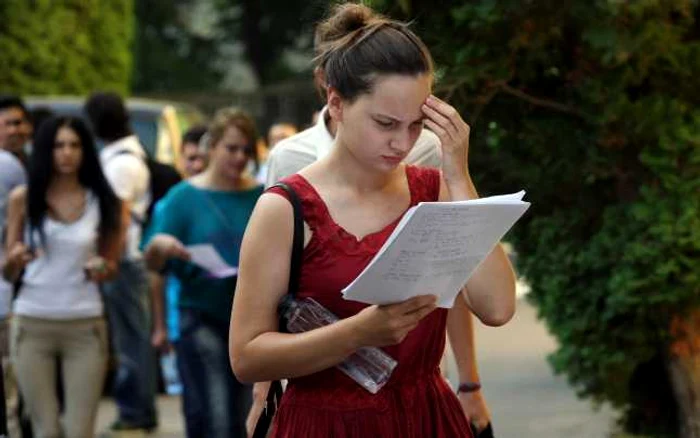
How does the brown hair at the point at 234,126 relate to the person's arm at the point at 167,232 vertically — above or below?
above

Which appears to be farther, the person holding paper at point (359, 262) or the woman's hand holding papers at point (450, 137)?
the woman's hand holding papers at point (450, 137)

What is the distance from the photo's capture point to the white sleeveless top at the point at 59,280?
8531 millimetres

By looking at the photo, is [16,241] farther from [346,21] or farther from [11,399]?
[346,21]

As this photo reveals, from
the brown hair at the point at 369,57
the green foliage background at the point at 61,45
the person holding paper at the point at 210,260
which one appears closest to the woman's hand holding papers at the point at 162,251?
the person holding paper at the point at 210,260

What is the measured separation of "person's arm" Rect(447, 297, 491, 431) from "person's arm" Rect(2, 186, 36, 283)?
342 centimetres

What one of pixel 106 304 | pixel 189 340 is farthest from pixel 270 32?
pixel 189 340

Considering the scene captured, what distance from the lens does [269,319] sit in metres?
3.96

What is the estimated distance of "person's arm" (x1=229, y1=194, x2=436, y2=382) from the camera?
12.7 ft

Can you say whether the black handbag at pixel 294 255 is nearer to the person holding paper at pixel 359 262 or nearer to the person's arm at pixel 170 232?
the person holding paper at pixel 359 262

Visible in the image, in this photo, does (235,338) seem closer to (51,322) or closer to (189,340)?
(189,340)

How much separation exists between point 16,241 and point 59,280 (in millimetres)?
268

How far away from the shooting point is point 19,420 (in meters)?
9.57

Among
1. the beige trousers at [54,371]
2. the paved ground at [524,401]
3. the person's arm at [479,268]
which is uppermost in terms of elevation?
the person's arm at [479,268]

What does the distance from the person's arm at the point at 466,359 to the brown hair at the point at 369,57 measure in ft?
4.40
